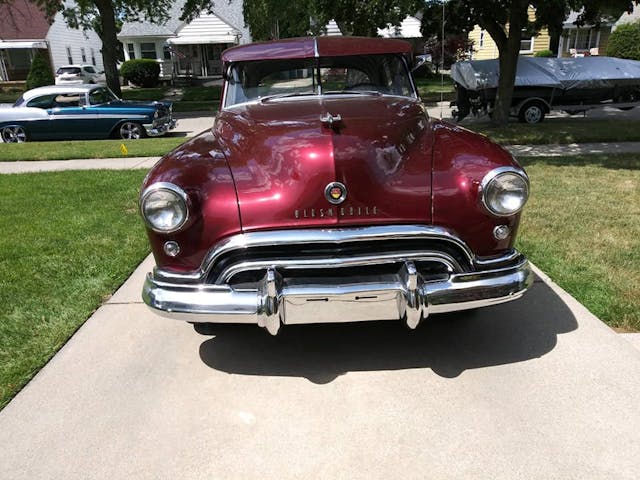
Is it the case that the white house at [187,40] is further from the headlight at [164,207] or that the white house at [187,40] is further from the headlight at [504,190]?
the headlight at [504,190]

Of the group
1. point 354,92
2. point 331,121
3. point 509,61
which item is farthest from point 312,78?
point 509,61

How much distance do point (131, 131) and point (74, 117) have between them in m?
1.22

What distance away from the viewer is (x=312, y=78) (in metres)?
4.06

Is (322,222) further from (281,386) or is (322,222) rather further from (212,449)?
(212,449)

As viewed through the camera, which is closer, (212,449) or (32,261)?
(212,449)

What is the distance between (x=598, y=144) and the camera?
9656 mm

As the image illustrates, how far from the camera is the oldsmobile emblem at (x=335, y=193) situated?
2609 millimetres

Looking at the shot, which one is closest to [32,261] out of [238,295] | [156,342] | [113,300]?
[113,300]

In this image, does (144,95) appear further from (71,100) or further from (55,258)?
(55,258)

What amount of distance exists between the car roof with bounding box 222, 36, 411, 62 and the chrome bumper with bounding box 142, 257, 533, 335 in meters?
2.12

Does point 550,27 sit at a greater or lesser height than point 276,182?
greater

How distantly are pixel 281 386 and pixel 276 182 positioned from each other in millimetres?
1053

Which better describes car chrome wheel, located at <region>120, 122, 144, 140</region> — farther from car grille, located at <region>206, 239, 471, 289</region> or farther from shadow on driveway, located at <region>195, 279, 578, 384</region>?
car grille, located at <region>206, 239, 471, 289</region>

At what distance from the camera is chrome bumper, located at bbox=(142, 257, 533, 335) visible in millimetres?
2518
